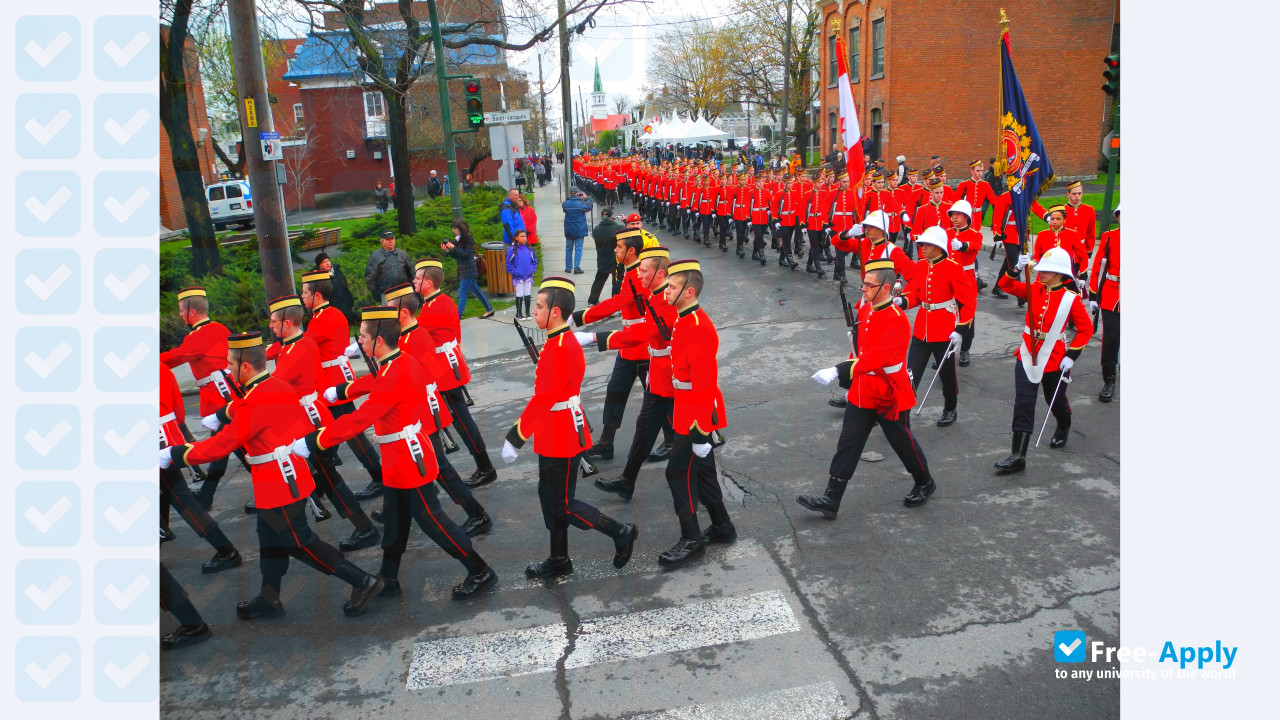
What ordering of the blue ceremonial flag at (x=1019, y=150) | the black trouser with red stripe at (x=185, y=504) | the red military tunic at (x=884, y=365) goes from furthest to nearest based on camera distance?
the blue ceremonial flag at (x=1019, y=150) → the black trouser with red stripe at (x=185, y=504) → the red military tunic at (x=884, y=365)

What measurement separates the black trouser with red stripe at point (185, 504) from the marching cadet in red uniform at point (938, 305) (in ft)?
19.0

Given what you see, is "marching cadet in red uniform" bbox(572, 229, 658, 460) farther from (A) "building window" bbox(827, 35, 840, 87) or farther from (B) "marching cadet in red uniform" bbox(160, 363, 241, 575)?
(A) "building window" bbox(827, 35, 840, 87)

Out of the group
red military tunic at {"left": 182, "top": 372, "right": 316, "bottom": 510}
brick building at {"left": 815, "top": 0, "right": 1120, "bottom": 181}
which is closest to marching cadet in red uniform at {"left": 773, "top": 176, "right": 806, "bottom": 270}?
red military tunic at {"left": 182, "top": 372, "right": 316, "bottom": 510}

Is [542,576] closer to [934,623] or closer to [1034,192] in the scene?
[934,623]

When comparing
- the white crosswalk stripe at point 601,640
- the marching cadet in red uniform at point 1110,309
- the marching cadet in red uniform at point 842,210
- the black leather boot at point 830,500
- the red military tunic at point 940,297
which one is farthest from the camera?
the marching cadet in red uniform at point 842,210

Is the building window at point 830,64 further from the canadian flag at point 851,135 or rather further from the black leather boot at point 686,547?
the black leather boot at point 686,547

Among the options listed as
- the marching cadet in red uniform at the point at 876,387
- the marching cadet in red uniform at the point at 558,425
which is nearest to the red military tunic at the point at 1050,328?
the marching cadet in red uniform at the point at 876,387

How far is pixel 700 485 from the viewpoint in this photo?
18.3ft

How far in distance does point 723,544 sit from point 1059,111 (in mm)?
31433

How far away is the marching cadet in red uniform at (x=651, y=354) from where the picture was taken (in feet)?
20.7

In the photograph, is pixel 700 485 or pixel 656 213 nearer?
pixel 700 485

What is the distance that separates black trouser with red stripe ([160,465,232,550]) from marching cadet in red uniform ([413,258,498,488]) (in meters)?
1.96

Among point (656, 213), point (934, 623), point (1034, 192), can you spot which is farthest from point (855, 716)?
point (656, 213)

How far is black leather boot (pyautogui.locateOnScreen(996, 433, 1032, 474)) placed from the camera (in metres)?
6.55
